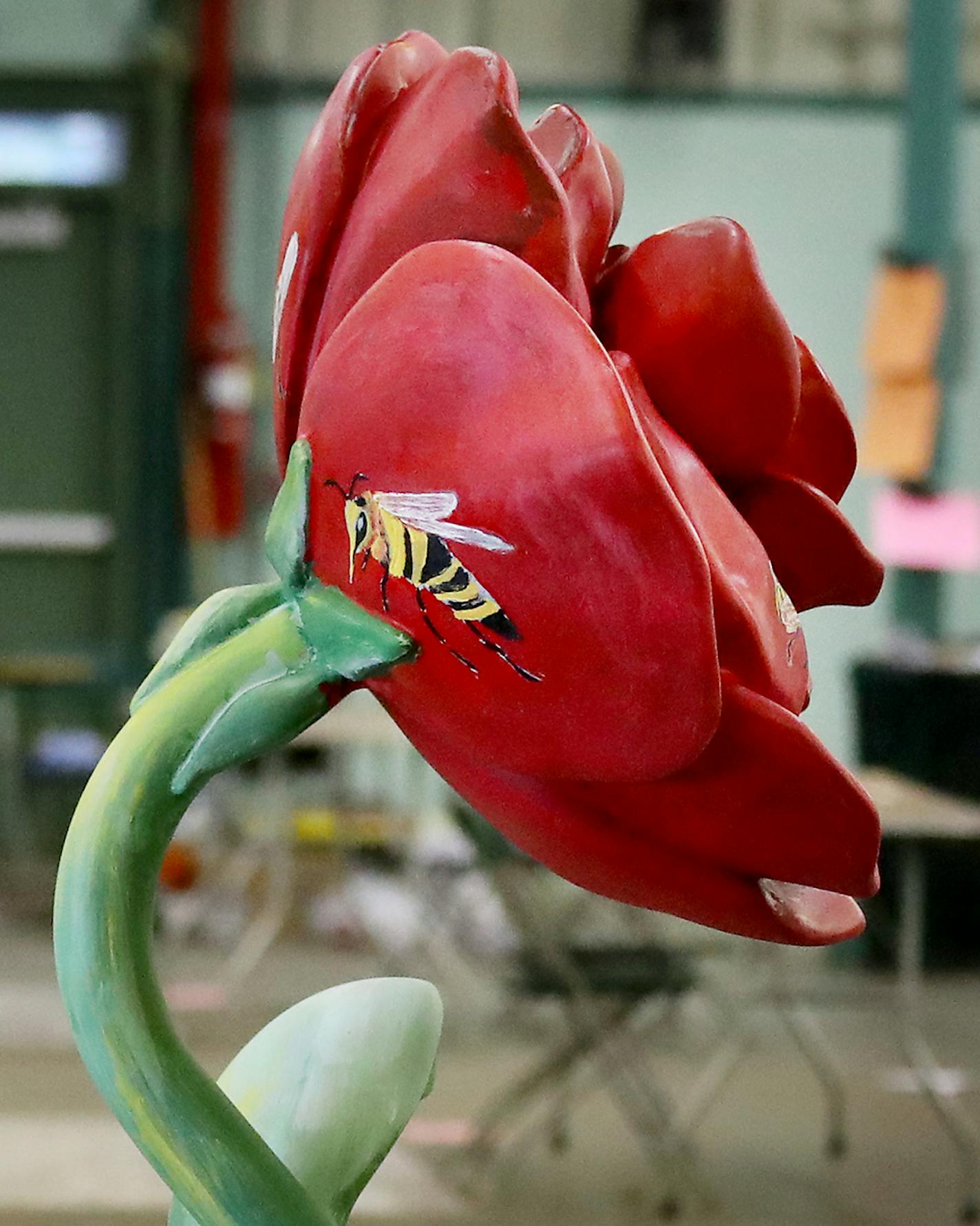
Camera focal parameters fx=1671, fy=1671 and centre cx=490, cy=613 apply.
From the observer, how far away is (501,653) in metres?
0.38

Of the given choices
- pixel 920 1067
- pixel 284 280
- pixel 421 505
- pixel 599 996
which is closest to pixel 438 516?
pixel 421 505

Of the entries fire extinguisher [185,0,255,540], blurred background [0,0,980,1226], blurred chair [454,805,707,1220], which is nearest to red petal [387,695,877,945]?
blurred chair [454,805,707,1220]

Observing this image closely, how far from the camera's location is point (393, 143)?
42cm

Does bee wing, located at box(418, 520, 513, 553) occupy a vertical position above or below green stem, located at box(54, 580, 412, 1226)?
above

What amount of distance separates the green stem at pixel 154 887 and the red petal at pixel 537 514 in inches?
1.3

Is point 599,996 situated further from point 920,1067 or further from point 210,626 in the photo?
point 210,626

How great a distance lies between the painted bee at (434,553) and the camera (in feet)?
1.24

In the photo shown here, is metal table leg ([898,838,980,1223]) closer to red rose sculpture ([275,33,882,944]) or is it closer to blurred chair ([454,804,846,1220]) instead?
blurred chair ([454,804,846,1220])

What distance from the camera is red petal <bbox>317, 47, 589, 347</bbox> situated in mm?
387

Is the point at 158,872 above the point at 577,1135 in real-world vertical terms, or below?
above

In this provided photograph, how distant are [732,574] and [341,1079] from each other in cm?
18

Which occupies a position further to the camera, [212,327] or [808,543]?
[212,327]

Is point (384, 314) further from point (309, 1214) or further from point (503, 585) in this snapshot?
point (309, 1214)

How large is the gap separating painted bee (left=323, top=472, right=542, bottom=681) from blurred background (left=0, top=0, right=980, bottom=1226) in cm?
268
